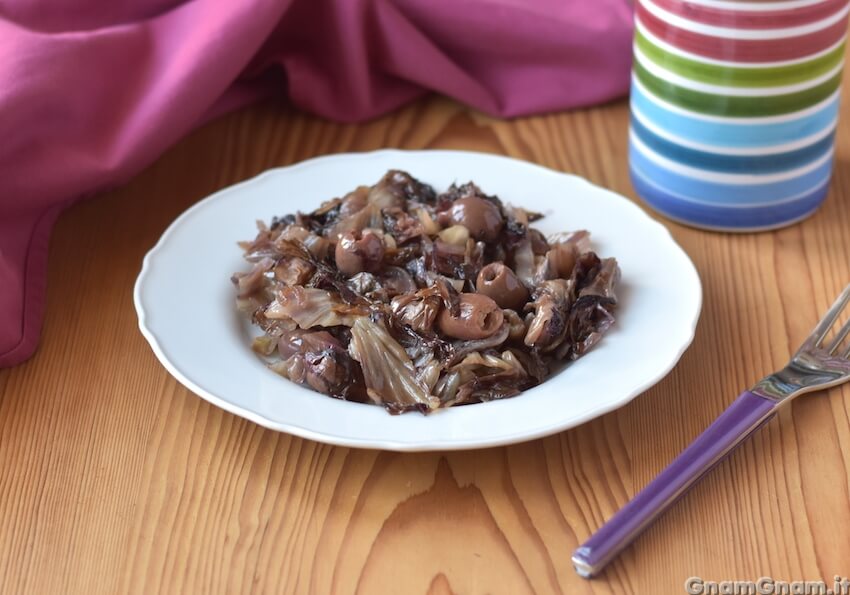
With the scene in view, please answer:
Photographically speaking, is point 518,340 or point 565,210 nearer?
point 518,340

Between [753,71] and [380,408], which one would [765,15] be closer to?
[753,71]

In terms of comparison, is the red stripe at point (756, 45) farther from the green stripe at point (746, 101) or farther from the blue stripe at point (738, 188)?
the blue stripe at point (738, 188)

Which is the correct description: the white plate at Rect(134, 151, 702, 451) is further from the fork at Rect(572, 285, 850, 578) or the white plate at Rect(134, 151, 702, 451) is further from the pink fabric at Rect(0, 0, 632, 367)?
the pink fabric at Rect(0, 0, 632, 367)

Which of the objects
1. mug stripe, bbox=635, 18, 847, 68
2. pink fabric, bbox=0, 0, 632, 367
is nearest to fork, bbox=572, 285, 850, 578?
mug stripe, bbox=635, 18, 847, 68

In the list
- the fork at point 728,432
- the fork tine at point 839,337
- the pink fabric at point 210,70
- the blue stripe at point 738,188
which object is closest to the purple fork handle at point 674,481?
the fork at point 728,432

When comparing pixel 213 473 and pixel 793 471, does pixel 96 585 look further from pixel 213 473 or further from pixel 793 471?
pixel 793 471

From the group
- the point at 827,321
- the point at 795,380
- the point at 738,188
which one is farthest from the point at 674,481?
the point at 738,188

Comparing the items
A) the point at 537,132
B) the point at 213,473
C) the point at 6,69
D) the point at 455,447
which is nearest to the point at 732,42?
the point at 537,132

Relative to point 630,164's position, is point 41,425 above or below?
below
